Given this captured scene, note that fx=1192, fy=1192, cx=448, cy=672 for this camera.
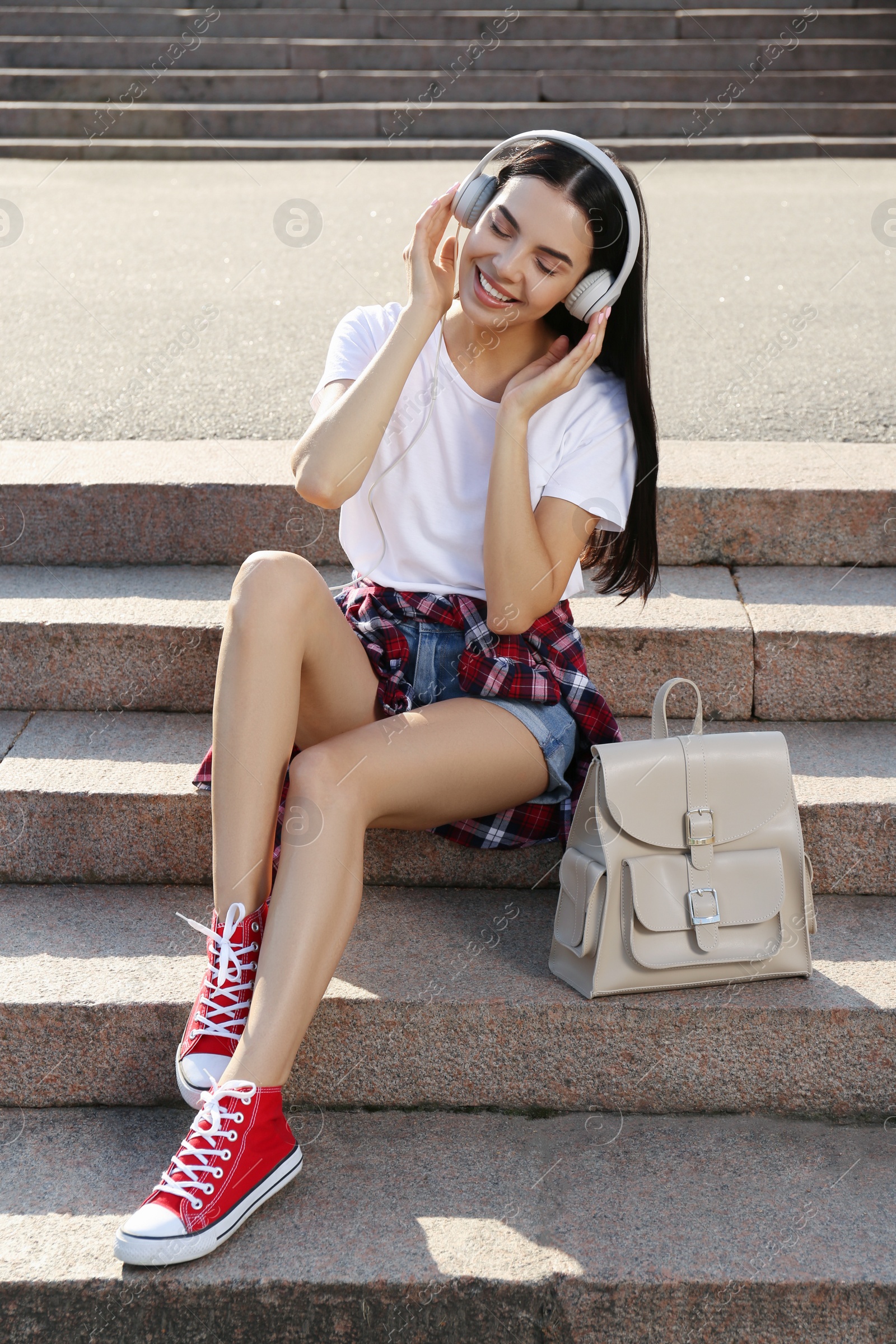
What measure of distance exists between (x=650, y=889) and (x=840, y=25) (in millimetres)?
11192

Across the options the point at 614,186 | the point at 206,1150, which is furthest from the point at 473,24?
the point at 206,1150

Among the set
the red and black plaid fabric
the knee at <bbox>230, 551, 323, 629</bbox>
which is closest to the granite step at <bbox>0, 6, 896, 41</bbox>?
the red and black plaid fabric

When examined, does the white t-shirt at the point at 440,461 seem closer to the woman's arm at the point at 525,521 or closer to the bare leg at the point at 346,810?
the woman's arm at the point at 525,521

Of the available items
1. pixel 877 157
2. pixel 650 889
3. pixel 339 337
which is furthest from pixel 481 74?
pixel 650 889

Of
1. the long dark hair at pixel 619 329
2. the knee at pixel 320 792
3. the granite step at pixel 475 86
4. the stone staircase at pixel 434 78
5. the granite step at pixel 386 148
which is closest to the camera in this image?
the knee at pixel 320 792

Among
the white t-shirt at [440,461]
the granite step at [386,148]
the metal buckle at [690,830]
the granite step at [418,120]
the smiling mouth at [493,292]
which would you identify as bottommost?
the metal buckle at [690,830]

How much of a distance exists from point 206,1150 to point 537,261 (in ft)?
5.33

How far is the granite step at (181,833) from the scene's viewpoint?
249 cm

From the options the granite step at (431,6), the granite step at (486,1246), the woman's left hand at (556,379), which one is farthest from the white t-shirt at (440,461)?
the granite step at (431,6)

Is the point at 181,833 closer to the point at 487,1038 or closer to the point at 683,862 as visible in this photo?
the point at 487,1038

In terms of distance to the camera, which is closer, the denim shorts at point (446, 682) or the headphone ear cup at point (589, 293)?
the headphone ear cup at point (589, 293)

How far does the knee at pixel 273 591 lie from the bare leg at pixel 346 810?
0.62ft

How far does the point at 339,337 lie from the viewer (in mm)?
2422

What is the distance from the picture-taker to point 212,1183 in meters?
1.84
